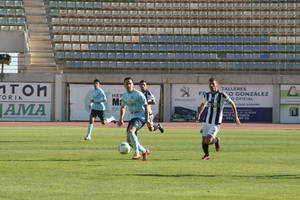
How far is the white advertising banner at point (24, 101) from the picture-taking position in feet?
172

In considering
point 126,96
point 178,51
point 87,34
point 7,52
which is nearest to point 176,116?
point 178,51

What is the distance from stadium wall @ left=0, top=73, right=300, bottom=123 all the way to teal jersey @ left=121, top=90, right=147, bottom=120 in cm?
3387

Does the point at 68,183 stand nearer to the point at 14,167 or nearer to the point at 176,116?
the point at 14,167

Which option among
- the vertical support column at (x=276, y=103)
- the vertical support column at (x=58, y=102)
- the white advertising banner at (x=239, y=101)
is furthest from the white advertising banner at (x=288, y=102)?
the vertical support column at (x=58, y=102)

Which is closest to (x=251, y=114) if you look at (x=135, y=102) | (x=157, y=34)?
(x=157, y=34)

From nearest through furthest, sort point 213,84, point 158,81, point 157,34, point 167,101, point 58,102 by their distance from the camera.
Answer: point 213,84, point 58,102, point 158,81, point 167,101, point 157,34

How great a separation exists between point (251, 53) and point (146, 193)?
4354 cm

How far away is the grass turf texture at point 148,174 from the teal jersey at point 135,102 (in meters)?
1.04

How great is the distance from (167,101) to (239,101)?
470 cm

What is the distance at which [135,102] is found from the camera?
1839cm

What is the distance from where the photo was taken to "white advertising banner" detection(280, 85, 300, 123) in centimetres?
5300

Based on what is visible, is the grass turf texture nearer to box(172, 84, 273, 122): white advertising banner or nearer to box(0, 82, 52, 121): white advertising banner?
box(0, 82, 52, 121): white advertising banner

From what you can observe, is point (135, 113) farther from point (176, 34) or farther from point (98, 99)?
point (176, 34)

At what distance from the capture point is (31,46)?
176ft
